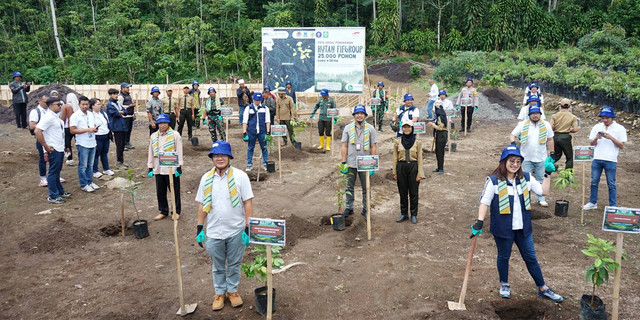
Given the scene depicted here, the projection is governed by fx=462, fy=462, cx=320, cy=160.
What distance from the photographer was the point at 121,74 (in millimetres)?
34781

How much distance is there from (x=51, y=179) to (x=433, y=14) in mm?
42011

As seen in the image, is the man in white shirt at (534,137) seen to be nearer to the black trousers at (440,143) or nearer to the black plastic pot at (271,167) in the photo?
the black trousers at (440,143)

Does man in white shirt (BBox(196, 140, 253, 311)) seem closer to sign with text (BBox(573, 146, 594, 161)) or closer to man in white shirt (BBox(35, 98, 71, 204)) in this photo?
man in white shirt (BBox(35, 98, 71, 204))

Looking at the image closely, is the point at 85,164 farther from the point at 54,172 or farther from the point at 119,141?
the point at 119,141

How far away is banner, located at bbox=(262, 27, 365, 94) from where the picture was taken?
1571 centimetres

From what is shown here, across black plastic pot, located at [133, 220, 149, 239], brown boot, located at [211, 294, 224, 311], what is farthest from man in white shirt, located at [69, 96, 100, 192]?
brown boot, located at [211, 294, 224, 311]

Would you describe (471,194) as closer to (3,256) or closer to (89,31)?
(3,256)

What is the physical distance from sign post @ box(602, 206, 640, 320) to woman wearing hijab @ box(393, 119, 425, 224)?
326 centimetres

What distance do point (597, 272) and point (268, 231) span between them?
306 centimetres

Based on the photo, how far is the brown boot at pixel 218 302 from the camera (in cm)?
485

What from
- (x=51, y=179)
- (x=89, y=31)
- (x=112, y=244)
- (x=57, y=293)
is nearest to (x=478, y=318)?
(x=57, y=293)

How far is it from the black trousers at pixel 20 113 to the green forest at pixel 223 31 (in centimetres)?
1800

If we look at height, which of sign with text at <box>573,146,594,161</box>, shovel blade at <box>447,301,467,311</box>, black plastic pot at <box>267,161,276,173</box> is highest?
sign with text at <box>573,146,594,161</box>

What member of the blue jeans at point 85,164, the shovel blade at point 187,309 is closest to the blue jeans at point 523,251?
the shovel blade at point 187,309
